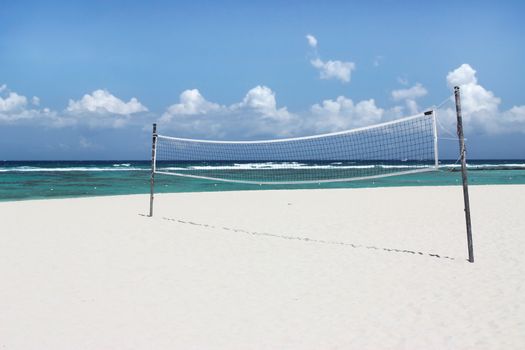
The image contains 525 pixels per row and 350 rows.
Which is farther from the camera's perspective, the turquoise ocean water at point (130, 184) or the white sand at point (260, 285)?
the turquoise ocean water at point (130, 184)

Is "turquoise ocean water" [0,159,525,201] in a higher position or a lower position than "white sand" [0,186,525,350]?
higher

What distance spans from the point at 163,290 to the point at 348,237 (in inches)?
170

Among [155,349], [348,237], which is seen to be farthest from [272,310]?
[348,237]

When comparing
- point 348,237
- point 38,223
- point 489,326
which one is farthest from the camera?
point 38,223

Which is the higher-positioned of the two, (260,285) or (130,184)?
(130,184)

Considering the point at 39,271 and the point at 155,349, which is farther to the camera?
the point at 39,271

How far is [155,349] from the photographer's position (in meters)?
3.74

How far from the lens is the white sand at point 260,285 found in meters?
3.99

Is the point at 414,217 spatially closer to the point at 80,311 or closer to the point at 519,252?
the point at 519,252

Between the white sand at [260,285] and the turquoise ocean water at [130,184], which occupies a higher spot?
the turquoise ocean water at [130,184]

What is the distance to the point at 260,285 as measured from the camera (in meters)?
5.48

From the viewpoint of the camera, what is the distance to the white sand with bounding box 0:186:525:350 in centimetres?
399

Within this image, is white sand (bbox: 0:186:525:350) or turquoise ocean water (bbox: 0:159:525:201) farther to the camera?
turquoise ocean water (bbox: 0:159:525:201)

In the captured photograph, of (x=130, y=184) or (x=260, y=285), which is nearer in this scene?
(x=260, y=285)
